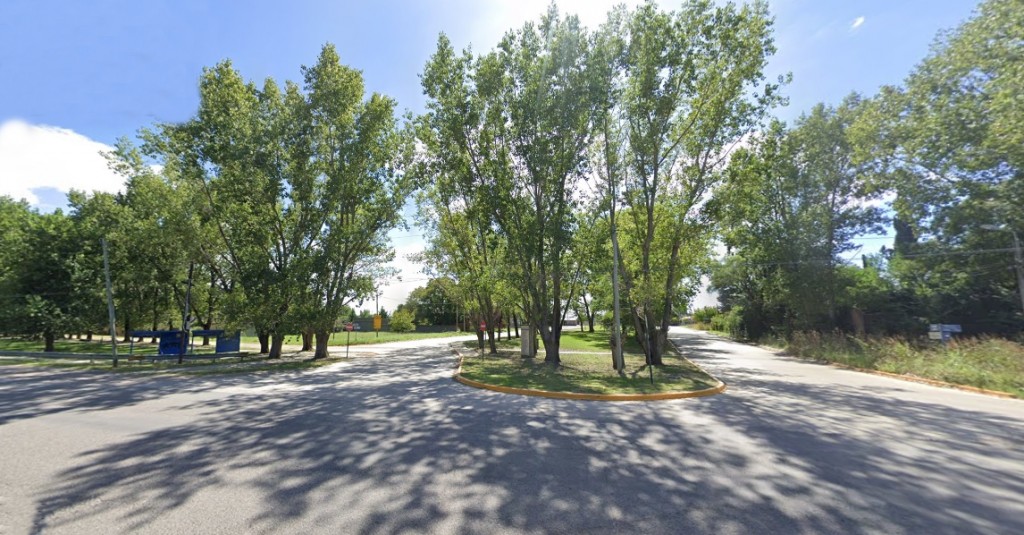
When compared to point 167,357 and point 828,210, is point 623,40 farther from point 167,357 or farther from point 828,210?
point 167,357

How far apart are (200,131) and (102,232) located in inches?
557

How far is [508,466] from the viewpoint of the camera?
5203 mm

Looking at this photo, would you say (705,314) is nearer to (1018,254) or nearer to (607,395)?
(1018,254)

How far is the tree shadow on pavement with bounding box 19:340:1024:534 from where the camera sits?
377 centimetres

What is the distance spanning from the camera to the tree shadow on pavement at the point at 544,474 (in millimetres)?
3768

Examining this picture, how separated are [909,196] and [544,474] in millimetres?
27879

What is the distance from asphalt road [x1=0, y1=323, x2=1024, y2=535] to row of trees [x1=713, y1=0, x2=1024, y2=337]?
12.8 m

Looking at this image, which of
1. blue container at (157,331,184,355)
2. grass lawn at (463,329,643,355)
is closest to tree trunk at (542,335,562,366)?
grass lawn at (463,329,643,355)

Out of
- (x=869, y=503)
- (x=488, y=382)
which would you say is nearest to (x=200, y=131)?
(x=488, y=382)

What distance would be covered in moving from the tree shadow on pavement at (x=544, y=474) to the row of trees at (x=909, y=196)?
13294 mm

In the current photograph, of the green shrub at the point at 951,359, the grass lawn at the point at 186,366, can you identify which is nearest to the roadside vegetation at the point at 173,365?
the grass lawn at the point at 186,366

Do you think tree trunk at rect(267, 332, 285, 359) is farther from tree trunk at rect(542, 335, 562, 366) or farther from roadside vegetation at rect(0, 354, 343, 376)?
tree trunk at rect(542, 335, 562, 366)

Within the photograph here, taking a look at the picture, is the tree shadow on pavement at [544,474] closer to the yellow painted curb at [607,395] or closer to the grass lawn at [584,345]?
the yellow painted curb at [607,395]

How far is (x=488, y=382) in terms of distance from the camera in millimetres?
12703
